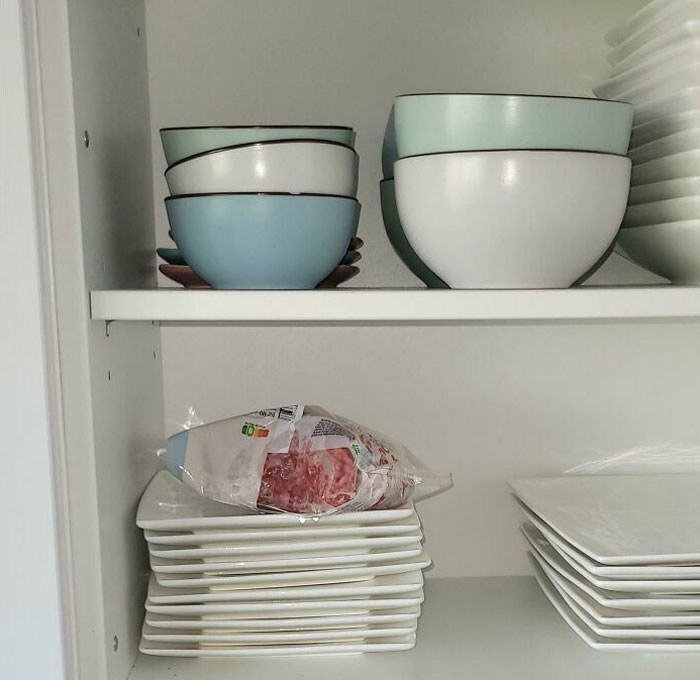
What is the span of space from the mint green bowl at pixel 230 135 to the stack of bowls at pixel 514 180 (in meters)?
0.07

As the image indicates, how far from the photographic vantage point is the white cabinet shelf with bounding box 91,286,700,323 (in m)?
0.61

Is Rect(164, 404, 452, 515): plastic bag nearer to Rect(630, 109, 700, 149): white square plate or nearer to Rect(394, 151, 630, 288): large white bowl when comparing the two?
Rect(394, 151, 630, 288): large white bowl

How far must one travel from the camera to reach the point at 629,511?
83 centimetres

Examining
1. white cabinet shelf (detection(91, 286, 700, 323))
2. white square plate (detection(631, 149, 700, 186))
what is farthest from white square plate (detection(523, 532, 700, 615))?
white square plate (detection(631, 149, 700, 186))

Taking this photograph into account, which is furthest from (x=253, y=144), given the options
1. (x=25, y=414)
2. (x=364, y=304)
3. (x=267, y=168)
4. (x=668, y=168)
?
(x=668, y=168)

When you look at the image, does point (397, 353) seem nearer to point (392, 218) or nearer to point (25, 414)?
point (392, 218)

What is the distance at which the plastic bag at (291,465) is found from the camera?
0.73 metres

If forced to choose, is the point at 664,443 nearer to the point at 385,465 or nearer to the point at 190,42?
the point at 385,465

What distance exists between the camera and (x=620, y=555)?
0.72m

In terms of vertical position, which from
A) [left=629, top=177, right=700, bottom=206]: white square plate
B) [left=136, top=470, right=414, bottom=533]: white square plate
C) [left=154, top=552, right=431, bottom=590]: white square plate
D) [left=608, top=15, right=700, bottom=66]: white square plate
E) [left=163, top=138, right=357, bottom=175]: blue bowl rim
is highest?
[left=608, top=15, right=700, bottom=66]: white square plate

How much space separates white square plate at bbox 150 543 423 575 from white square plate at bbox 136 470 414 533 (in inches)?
1.2

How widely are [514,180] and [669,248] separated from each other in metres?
0.18

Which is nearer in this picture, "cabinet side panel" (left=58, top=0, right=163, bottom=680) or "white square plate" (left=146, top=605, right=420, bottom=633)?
"cabinet side panel" (left=58, top=0, right=163, bottom=680)

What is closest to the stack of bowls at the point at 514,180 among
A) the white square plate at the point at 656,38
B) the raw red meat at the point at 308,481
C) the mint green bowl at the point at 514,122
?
the mint green bowl at the point at 514,122
